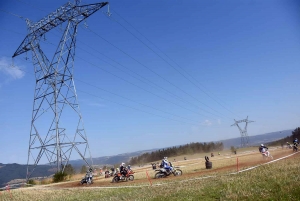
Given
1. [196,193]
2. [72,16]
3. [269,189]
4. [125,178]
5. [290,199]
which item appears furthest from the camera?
[72,16]

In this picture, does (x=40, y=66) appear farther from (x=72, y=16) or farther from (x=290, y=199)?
(x=290, y=199)

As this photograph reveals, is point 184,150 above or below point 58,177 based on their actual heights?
below

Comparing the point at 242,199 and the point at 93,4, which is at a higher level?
the point at 93,4

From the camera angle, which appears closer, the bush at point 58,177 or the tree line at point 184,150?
the bush at point 58,177

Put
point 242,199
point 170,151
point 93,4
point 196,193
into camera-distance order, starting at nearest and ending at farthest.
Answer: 1. point 242,199
2. point 196,193
3. point 93,4
4. point 170,151

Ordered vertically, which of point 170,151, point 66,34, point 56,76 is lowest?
point 170,151

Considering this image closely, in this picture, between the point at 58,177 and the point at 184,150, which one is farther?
the point at 184,150

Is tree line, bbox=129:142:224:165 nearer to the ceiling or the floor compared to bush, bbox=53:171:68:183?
nearer to the floor

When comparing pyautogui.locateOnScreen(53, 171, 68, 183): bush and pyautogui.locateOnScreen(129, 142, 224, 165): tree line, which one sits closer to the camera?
pyautogui.locateOnScreen(53, 171, 68, 183): bush

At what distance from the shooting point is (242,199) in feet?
29.6

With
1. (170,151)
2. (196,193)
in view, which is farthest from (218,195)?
(170,151)

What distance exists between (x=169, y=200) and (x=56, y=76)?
25.3 m

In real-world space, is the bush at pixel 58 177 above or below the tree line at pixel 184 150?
above

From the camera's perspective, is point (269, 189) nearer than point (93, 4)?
Yes
